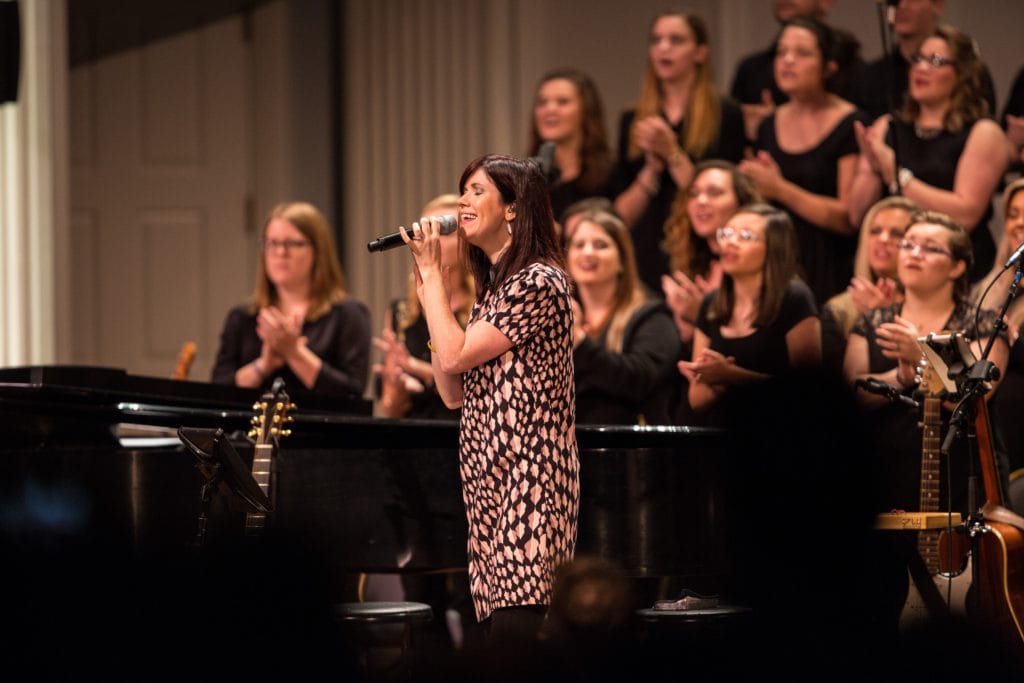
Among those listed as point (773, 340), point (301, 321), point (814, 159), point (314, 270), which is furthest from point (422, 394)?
point (814, 159)

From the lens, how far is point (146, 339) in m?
7.87

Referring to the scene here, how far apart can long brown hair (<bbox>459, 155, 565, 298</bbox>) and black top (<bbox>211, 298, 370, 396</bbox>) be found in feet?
6.94

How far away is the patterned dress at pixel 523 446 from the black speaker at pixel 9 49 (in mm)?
3316

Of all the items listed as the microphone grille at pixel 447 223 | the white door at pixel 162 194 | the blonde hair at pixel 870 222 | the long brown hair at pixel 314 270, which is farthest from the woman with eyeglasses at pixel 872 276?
the white door at pixel 162 194

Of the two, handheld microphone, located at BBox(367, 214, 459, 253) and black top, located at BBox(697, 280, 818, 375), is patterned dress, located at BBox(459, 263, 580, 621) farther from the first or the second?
black top, located at BBox(697, 280, 818, 375)

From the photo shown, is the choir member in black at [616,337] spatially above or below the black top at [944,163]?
below

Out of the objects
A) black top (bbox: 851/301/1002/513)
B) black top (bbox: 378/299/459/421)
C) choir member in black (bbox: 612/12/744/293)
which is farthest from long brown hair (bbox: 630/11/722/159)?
black top (bbox: 851/301/1002/513)

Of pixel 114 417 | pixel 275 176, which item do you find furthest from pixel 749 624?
pixel 275 176

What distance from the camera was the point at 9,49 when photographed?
597cm

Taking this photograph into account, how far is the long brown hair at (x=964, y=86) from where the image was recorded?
5320 mm

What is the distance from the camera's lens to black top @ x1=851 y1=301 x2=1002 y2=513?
14.5 feet

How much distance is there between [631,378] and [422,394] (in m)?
0.76

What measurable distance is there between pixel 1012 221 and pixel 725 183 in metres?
0.99

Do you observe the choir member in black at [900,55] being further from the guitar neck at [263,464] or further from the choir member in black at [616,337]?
the guitar neck at [263,464]
